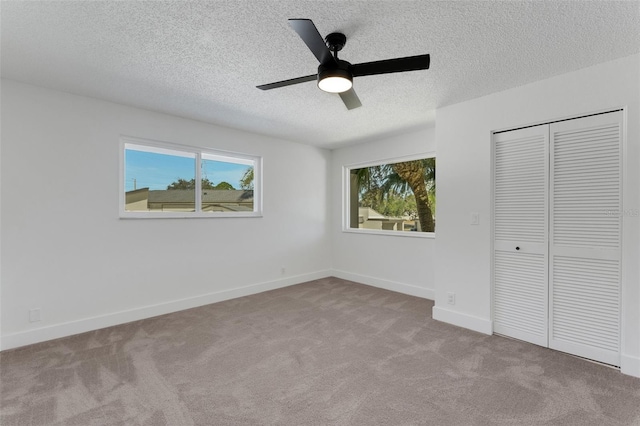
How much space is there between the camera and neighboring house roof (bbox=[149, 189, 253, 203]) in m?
3.67

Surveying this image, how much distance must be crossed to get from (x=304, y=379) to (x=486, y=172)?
8.49ft

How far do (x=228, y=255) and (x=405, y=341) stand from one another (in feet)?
8.55

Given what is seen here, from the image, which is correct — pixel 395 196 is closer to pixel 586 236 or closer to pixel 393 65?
pixel 586 236

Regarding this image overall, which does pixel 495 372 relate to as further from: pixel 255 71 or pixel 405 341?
pixel 255 71

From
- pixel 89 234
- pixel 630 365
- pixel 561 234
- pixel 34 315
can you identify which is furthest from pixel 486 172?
pixel 34 315

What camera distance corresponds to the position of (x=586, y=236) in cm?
247

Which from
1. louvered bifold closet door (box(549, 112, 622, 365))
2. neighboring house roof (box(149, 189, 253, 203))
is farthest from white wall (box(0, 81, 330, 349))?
louvered bifold closet door (box(549, 112, 622, 365))

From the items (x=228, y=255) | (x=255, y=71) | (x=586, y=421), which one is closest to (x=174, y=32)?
(x=255, y=71)

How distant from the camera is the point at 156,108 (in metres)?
3.39

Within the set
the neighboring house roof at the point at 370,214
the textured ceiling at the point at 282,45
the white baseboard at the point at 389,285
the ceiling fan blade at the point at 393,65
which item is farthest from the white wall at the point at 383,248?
the ceiling fan blade at the point at 393,65

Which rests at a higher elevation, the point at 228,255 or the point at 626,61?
the point at 626,61

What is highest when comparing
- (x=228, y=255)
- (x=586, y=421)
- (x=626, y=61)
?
(x=626, y=61)

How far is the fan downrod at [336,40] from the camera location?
194 cm

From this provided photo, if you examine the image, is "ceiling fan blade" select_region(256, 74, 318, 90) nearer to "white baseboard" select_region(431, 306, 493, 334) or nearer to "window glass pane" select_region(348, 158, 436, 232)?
"white baseboard" select_region(431, 306, 493, 334)
